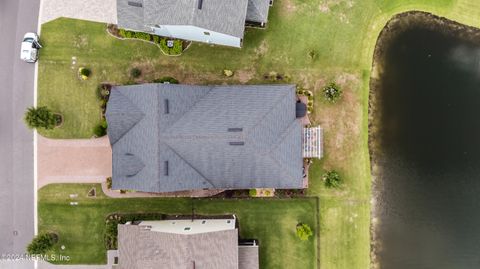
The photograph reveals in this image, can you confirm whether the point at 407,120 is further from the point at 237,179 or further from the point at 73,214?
the point at 73,214

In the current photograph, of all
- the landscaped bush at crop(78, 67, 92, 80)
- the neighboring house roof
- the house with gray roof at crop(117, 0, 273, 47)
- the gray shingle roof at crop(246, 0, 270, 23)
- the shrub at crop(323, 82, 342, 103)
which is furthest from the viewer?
the landscaped bush at crop(78, 67, 92, 80)

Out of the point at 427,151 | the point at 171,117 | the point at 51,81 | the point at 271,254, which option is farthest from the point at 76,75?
the point at 427,151

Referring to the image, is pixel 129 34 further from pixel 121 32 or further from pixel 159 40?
pixel 159 40

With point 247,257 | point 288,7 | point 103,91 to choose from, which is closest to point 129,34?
point 103,91

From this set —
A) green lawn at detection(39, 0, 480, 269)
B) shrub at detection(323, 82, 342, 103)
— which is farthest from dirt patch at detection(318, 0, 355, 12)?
shrub at detection(323, 82, 342, 103)

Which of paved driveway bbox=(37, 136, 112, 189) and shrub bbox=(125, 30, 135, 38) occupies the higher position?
shrub bbox=(125, 30, 135, 38)

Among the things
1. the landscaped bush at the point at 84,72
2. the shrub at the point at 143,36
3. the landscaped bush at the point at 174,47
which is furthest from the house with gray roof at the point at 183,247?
the shrub at the point at 143,36

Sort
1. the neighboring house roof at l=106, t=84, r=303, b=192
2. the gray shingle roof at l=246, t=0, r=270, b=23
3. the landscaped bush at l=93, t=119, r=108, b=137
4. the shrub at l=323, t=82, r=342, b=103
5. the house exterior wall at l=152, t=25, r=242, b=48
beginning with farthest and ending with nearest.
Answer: the landscaped bush at l=93, t=119, r=108, b=137 < the shrub at l=323, t=82, r=342, b=103 < the gray shingle roof at l=246, t=0, r=270, b=23 < the house exterior wall at l=152, t=25, r=242, b=48 < the neighboring house roof at l=106, t=84, r=303, b=192

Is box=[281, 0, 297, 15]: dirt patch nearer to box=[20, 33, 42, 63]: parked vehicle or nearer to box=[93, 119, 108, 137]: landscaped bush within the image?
box=[93, 119, 108, 137]: landscaped bush
